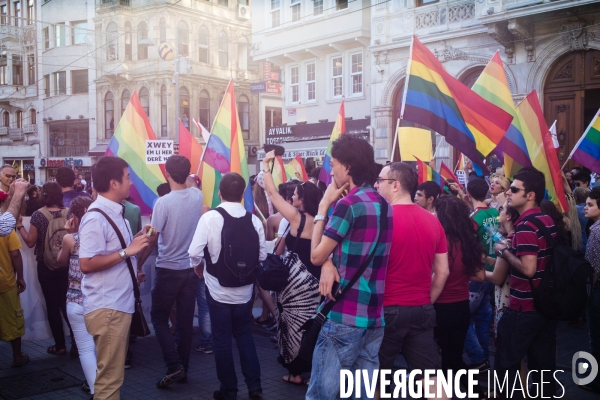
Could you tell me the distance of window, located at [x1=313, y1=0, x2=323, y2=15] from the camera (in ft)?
73.8

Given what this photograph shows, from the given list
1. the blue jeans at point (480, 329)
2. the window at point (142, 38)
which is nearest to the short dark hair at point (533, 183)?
the blue jeans at point (480, 329)

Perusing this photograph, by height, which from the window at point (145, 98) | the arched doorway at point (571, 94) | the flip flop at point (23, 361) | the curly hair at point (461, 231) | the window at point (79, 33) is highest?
the window at point (79, 33)

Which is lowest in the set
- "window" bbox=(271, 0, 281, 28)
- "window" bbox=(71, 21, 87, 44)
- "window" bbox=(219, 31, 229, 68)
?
"window" bbox=(271, 0, 281, 28)

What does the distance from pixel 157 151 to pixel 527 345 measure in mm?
5501

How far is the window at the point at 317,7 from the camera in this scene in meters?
22.5

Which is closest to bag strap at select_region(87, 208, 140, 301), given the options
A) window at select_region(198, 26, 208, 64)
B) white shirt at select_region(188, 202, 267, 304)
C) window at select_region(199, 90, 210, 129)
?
white shirt at select_region(188, 202, 267, 304)

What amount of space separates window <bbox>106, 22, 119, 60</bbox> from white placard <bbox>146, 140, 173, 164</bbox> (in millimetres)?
30567

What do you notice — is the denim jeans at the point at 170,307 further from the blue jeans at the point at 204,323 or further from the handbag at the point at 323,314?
the handbag at the point at 323,314

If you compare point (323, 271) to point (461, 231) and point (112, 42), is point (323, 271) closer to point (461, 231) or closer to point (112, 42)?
point (461, 231)

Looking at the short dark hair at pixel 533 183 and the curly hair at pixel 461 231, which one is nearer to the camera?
the short dark hair at pixel 533 183

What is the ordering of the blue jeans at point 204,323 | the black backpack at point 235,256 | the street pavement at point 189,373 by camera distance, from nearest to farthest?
the black backpack at point 235,256
the street pavement at point 189,373
the blue jeans at point 204,323

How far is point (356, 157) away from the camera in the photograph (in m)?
3.52

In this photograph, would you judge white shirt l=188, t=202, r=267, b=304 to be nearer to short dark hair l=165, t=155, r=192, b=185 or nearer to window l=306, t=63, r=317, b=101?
short dark hair l=165, t=155, r=192, b=185

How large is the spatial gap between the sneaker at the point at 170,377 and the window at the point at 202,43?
3199cm
